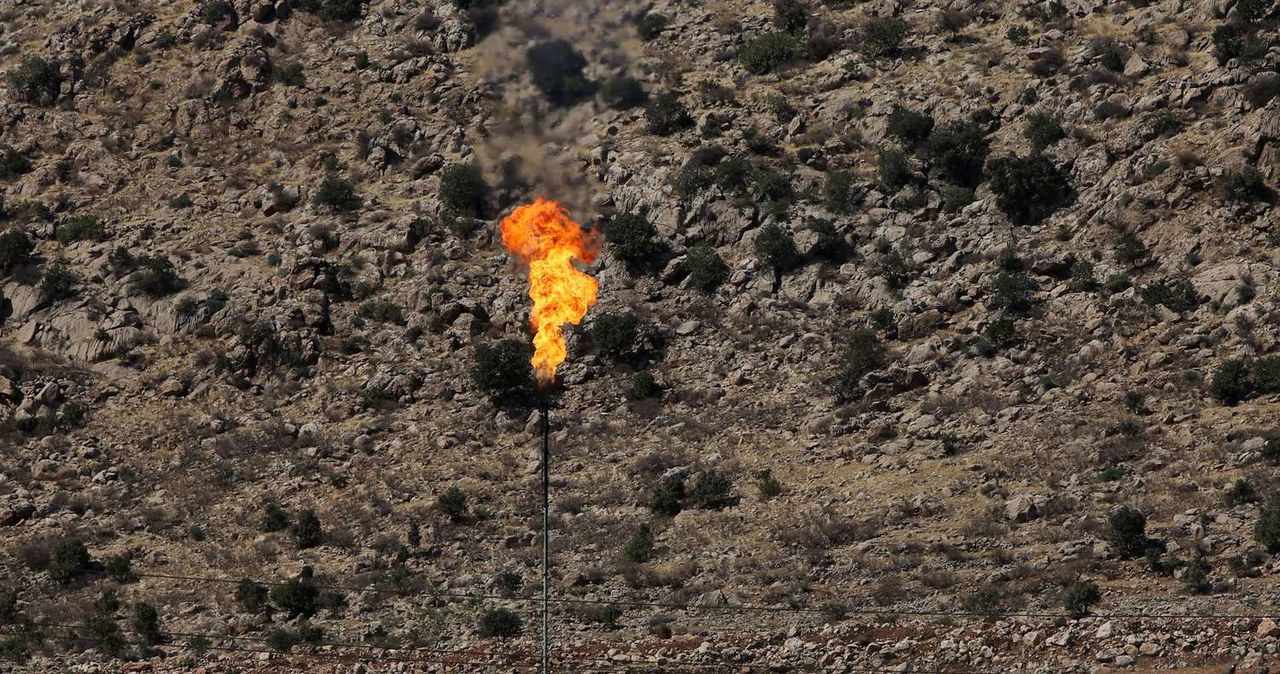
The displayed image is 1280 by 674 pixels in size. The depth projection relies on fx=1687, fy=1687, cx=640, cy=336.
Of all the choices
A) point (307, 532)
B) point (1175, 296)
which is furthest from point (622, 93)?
point (307, 532)

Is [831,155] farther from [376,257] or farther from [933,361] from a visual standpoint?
[376,257]

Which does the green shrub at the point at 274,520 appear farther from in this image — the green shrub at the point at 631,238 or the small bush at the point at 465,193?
the small bush at the point at 465,193

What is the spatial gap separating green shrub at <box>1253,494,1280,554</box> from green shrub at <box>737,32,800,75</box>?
3645 cm

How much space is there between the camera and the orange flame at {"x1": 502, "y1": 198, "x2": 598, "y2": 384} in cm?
4475

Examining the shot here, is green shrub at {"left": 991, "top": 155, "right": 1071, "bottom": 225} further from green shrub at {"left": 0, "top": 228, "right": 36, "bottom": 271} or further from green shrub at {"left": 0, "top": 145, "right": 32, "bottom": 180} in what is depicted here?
green shrub at {"left": 0, "top": 145, "right": 32, "bottom": 180}

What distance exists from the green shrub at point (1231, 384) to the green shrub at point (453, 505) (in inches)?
933

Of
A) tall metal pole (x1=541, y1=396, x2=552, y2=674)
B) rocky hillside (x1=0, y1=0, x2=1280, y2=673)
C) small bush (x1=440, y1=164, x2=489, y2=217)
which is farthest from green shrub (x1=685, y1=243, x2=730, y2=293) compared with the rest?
tall metal pole (x1=541, y1=396, x2=552, y2=674)

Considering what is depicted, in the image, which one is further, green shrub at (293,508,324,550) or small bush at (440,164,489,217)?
small bush at (440,164,489,217)

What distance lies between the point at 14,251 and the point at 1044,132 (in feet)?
135

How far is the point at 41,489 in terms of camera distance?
5703 cm

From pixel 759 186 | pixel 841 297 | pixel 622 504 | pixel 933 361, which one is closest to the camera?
pixel 622 504

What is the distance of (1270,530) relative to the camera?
44.1 metres

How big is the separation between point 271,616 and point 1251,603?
27082 mm

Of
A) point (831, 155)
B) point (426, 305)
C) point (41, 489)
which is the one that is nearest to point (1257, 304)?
point (831, 155)
